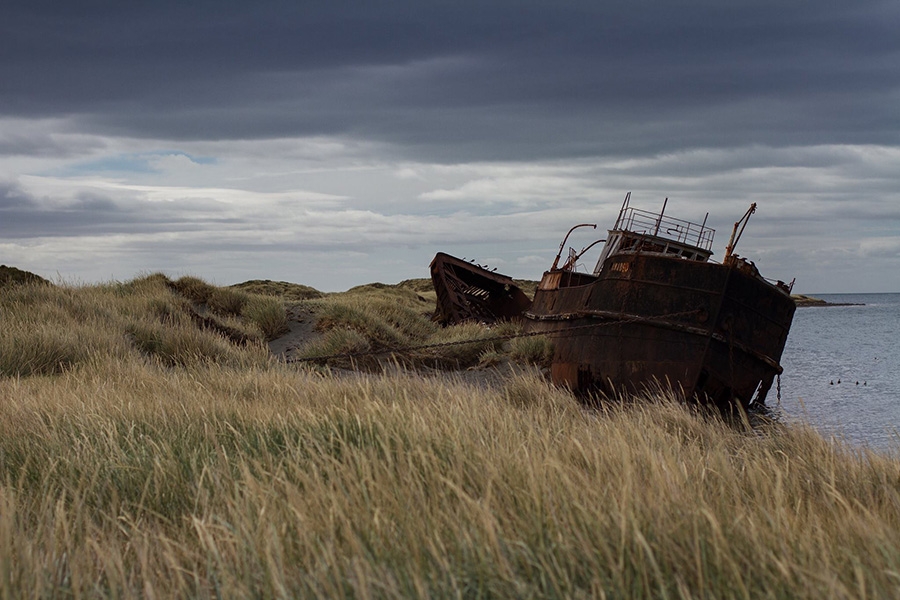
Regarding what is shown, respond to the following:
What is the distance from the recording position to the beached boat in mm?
11055

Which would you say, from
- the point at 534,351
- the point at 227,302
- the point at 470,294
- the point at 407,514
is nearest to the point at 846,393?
the point at 534,351

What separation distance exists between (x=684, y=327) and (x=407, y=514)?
356 inches

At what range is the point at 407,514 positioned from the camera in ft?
8.59

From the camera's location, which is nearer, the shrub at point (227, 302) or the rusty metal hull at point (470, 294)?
the shrub at point (227, 302)

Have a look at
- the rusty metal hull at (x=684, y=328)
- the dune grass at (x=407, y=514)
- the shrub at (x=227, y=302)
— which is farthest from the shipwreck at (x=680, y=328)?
the shrub at (x=227, y=302)

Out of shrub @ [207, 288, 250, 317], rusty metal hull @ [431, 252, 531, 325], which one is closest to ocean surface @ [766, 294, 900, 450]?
rusty metal hull @ [431, 252, 531, 325]

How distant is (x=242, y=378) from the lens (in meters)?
7.62

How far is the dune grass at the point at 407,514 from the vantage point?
2203mm

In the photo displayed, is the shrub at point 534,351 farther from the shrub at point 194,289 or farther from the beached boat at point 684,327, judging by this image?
the shrub at point 194,289

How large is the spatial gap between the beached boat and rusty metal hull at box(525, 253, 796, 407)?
0.01 meters

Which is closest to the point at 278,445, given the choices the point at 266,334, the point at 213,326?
the point at 213,326

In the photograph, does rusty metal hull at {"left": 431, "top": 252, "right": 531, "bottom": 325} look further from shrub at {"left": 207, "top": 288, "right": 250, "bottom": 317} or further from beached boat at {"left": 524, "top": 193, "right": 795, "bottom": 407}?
beached boat at {"left": 524, "top": 193, "right": 795, "bottom": 407}

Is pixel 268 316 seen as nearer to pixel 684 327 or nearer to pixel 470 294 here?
pixel 470 294

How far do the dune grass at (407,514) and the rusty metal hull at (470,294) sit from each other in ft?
46.6
